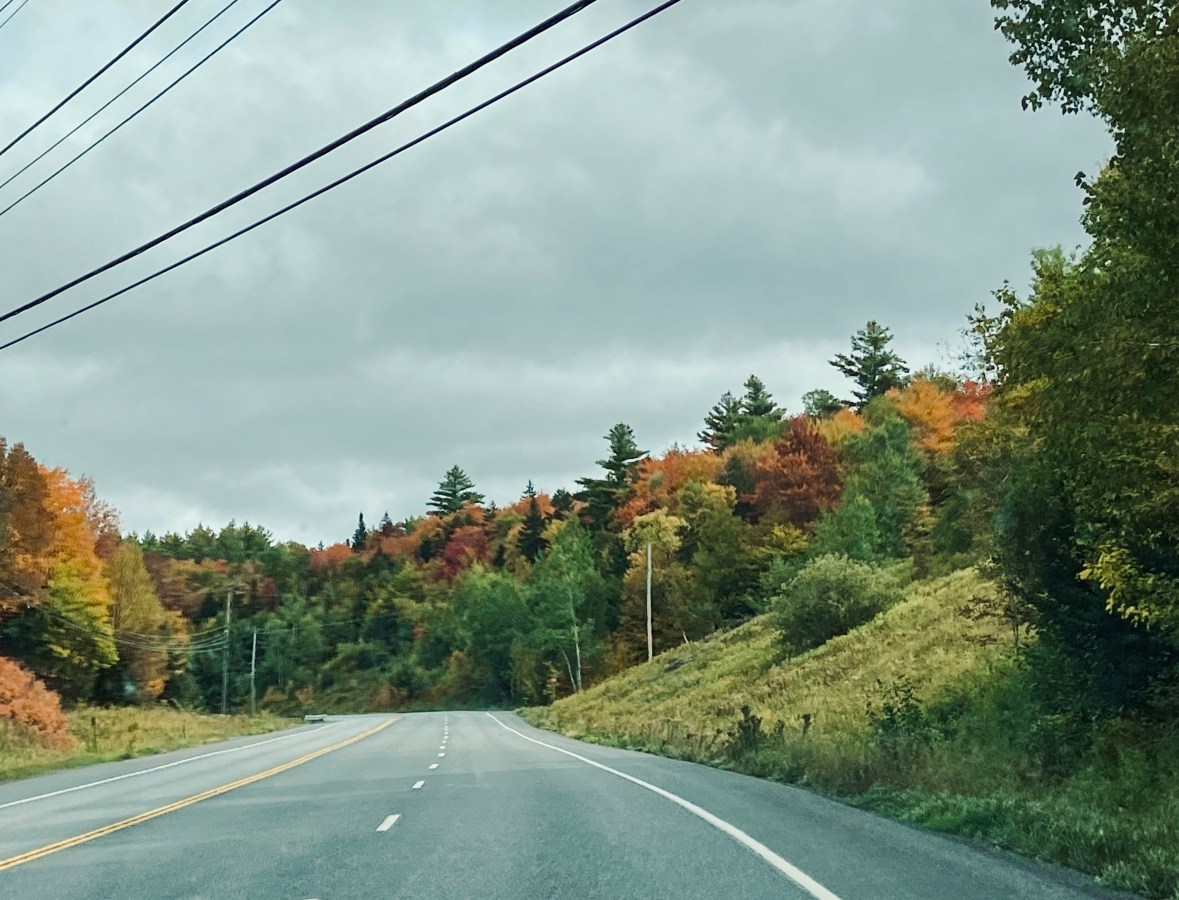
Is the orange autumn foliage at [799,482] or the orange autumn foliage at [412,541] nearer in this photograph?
the orange autumn foliage at [799,482]

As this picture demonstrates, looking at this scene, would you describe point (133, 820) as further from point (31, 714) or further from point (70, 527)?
point (70, 527)

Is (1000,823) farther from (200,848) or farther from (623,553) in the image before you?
(623,553)

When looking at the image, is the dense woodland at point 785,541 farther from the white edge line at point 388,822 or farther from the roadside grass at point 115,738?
the white edge line at point 388,822

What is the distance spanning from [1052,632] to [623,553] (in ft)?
299

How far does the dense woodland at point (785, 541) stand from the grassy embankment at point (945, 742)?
121cm

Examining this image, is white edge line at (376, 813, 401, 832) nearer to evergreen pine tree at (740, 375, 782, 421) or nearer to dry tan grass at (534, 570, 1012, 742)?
dry tan grass at (534, 570, 1012, 742)

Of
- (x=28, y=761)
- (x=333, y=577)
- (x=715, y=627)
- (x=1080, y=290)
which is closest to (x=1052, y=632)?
(x=1080, y=290)

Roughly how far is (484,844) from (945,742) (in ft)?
37.4

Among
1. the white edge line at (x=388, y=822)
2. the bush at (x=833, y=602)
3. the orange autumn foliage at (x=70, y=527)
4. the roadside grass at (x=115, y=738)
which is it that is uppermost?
the orange autumn foliage at (x=70, y=527)

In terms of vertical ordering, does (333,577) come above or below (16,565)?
above

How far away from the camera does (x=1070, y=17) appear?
12.7 meters

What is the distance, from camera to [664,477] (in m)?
119

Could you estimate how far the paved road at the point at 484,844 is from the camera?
928 centimetres

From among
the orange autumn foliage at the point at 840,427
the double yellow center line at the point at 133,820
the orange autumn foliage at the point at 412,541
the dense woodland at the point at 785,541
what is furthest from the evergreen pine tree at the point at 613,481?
the double yellow center line at the point at 133,820
